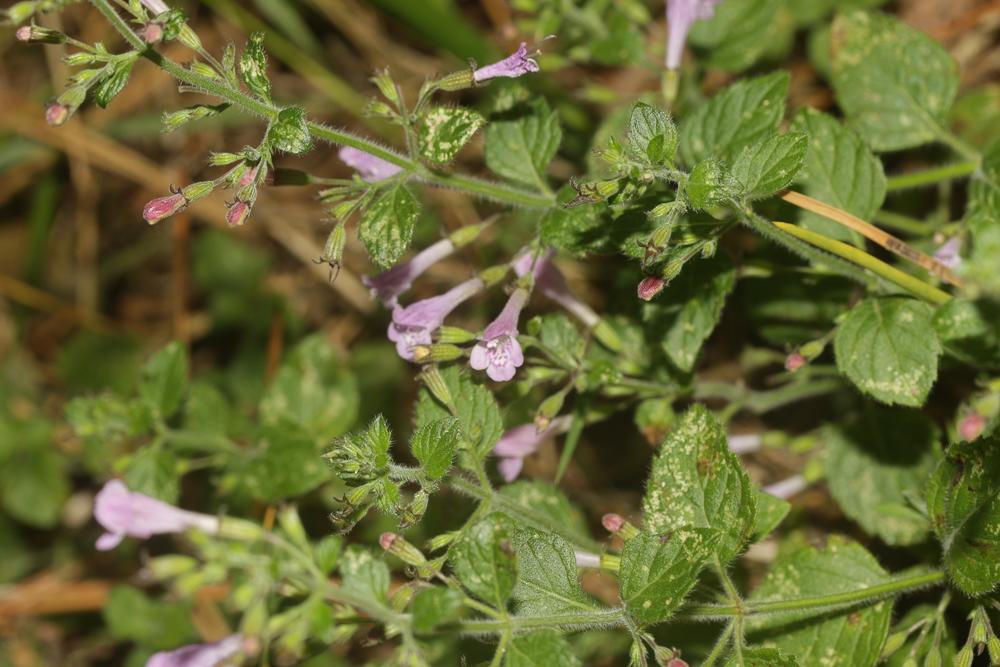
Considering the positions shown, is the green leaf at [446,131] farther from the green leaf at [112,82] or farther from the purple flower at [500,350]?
the green leaf at [112,82]

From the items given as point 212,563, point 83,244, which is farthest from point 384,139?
point 212,563

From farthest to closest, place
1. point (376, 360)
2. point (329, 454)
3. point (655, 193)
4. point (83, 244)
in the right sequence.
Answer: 1. point (83, 244)
2. point (376, 360)
3. point (655, 193)
4. point (329, 454)

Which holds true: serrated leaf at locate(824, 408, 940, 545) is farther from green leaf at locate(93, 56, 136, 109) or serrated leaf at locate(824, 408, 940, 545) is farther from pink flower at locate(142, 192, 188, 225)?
green leaf at locate(93, 56, 136, 109)

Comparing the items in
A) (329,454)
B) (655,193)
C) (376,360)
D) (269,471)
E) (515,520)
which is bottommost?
(376,360)

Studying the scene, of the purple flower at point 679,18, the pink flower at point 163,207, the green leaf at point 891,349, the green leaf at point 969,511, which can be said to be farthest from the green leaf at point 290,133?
the green leaf at point 969,511

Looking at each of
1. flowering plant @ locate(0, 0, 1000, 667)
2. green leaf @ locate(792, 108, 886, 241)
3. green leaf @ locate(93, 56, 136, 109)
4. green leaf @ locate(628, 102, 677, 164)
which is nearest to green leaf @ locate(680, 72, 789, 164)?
flowering plant @ locate(0, 0, 1000, 667)

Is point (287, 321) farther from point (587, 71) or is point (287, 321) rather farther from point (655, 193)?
point (655, 193)
